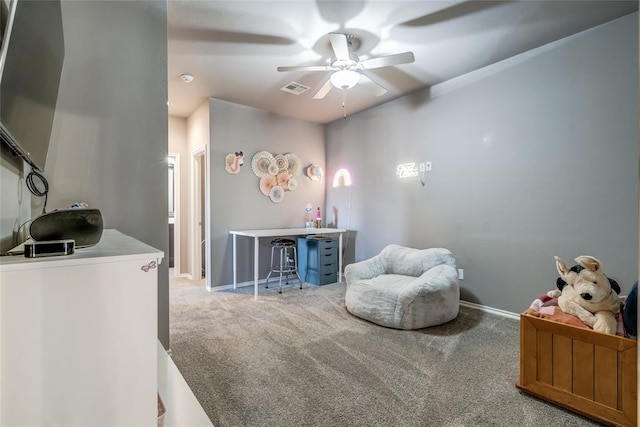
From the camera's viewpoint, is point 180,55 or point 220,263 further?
point 220,263

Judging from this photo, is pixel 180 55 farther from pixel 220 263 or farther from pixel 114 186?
pixel 220 263

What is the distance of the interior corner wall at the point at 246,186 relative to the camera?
4.05 meters

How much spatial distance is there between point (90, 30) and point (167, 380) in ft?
7.48

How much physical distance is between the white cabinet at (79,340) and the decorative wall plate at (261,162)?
3585 millimetres

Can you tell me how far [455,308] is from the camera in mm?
2908

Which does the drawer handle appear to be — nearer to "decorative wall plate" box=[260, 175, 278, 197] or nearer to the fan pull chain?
the fan pull chain

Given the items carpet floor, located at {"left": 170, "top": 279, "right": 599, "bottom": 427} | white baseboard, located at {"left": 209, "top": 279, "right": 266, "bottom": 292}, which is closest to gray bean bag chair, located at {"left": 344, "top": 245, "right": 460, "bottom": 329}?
carpet floor, located at {"left": 170, "top": 279, "right": 599, "bottom": 427}

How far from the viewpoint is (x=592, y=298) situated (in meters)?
1.67

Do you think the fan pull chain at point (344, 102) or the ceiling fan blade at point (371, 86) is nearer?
the ceiling fan blade at point (371, 86)

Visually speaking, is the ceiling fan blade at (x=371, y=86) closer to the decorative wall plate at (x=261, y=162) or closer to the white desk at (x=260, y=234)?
the decorative wall plate at (x=261, y=162)

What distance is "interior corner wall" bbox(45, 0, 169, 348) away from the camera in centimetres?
193

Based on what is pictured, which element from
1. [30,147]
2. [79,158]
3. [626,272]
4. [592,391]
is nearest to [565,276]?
[592,391]

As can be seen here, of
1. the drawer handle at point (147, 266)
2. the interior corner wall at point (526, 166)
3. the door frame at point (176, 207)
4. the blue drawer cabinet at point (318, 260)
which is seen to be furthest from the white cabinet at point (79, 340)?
the door frame at point (176, 207)

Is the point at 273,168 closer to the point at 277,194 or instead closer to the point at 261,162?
the point at 261,162
